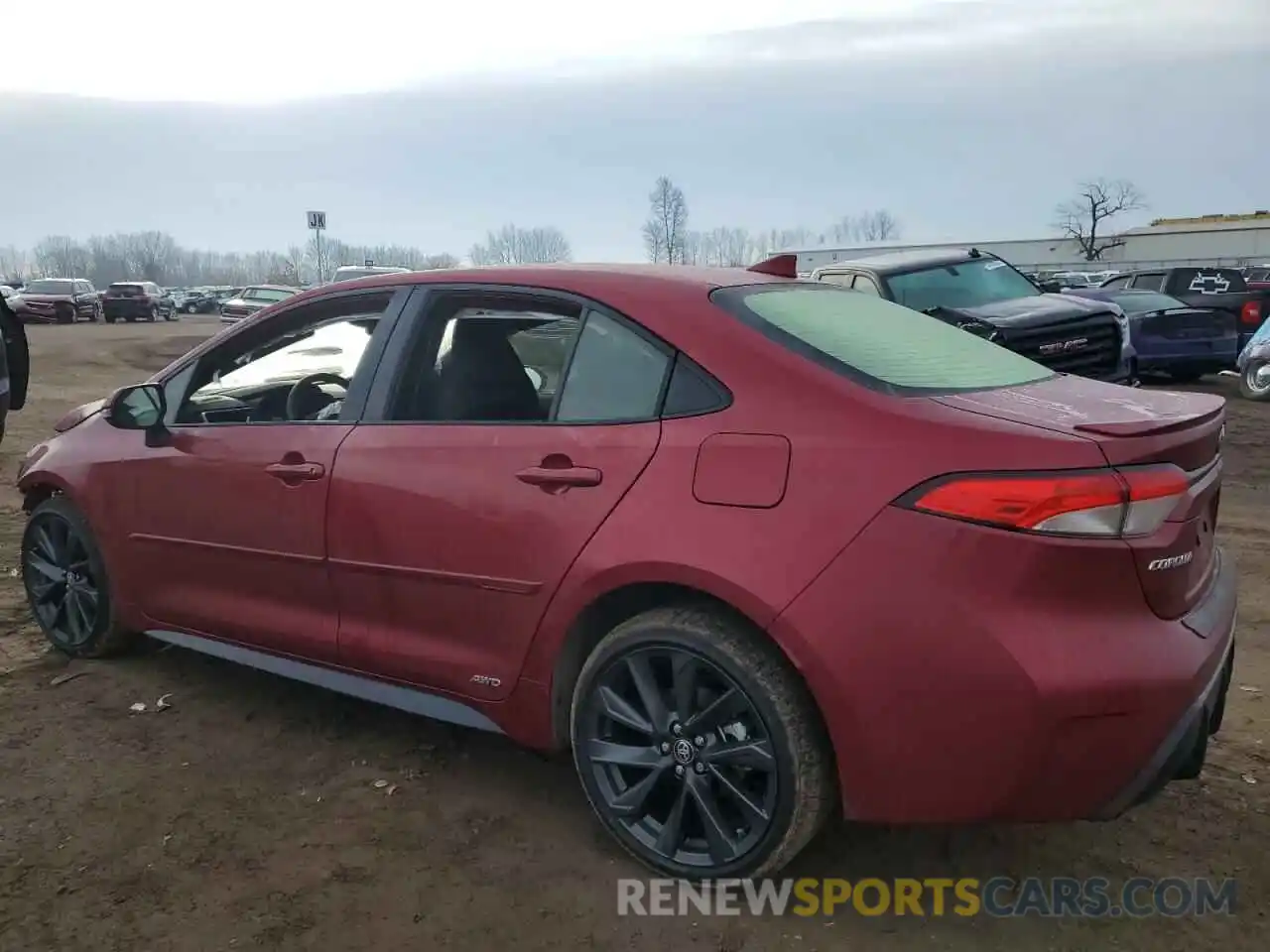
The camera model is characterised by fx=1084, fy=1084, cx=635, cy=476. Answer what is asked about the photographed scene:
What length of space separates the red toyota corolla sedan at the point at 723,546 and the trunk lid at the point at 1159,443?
12 mm

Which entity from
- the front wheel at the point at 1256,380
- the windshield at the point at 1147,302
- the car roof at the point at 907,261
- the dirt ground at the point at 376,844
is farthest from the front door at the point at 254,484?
the windshield at the point at 1147,302

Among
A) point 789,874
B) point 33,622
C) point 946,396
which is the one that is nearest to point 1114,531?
point 946,396

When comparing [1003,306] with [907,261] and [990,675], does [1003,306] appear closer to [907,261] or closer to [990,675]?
[907,261]

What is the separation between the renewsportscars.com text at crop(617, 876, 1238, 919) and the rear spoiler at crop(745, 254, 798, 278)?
74.6 inches

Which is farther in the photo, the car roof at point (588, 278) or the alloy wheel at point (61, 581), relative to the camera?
the alloy wheel at point (61, 581)

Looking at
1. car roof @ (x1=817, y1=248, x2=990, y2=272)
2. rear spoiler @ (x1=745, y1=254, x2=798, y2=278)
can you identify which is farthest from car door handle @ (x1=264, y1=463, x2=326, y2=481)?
car roof @ (x1=817, y1=248, x2=990, y2=272)

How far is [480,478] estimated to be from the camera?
119 inches

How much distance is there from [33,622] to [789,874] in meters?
3.69

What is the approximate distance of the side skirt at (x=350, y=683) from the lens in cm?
318

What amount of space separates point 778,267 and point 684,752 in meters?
1.74

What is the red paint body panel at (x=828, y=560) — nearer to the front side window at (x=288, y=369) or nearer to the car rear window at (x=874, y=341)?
the car rear window at (x=874, y=341)

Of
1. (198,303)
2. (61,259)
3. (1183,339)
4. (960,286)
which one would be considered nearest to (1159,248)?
(198,303)

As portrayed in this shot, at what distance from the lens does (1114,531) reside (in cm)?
234

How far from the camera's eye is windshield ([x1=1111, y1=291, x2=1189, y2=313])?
1424cm
